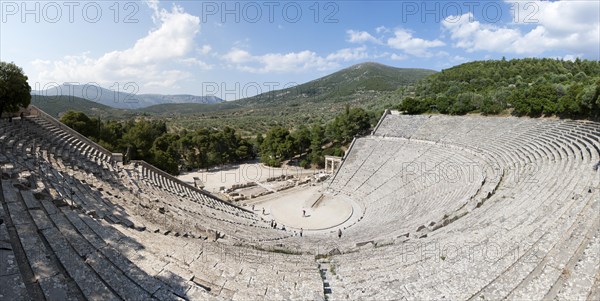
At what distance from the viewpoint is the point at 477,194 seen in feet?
47.9

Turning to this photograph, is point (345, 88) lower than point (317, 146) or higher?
higher

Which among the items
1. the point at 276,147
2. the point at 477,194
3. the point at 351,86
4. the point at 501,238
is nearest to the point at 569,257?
the point at 501,238

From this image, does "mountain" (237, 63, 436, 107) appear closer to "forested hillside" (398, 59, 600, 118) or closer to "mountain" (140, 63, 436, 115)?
"mountain" (140, 63, 436, 115)

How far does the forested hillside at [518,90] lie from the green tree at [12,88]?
35799 millimetres

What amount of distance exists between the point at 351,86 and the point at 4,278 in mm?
123264

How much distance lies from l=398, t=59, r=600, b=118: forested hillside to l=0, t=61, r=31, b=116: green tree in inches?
1409

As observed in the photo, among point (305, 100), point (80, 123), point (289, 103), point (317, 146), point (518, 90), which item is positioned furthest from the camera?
point (289, 103)

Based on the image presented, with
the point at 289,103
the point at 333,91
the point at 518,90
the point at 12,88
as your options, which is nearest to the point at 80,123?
the point at 12,88

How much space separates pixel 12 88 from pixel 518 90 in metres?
42.5

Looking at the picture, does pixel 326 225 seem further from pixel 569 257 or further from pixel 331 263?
pixel 569 257

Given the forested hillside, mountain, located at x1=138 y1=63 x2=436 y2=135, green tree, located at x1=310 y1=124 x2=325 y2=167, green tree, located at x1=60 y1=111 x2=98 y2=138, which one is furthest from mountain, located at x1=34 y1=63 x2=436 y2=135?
green tree, located at x1=60 y1=111 x2=98 y2=138

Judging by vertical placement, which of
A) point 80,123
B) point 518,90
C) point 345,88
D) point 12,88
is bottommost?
point 80,123

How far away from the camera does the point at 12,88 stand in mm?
16781

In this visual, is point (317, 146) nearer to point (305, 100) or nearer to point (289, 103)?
point (305, 100)
